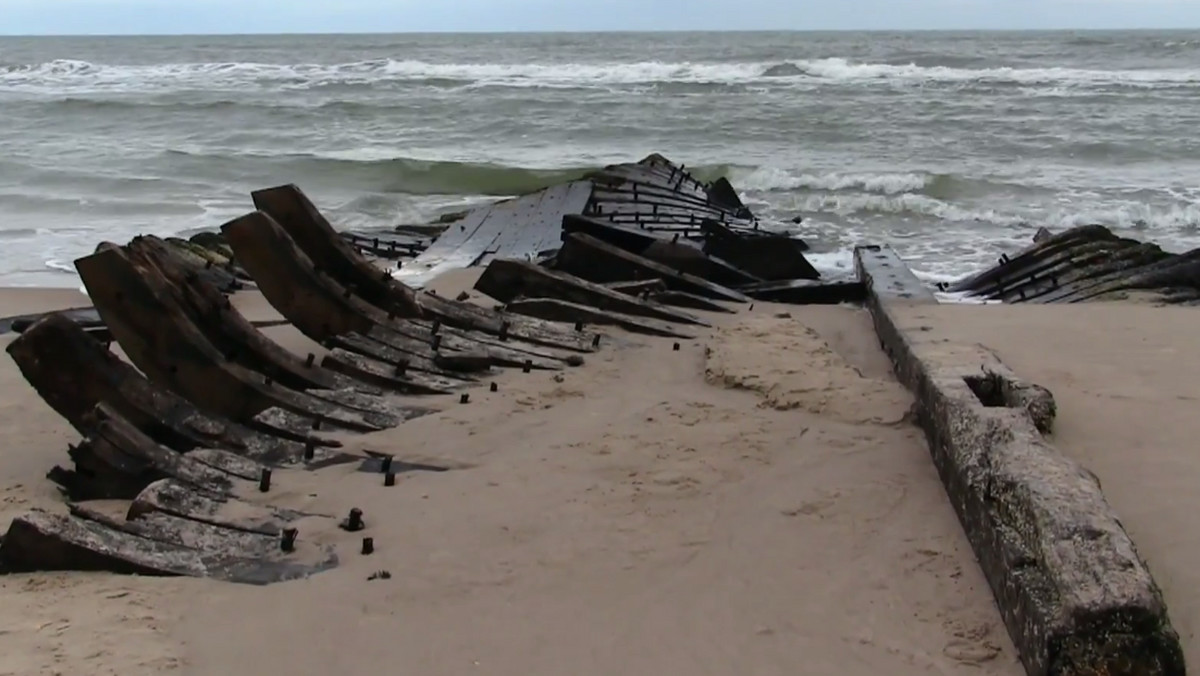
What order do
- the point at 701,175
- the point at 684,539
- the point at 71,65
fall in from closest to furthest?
the point at 684,539 → the point at 701,175 → the point at 71,65

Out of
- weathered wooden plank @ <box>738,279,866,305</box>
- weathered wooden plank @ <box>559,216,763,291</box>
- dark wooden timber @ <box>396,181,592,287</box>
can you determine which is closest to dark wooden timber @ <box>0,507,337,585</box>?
dark wooden timber @ <box>396,181,592,287</box>

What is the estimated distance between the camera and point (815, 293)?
845cm

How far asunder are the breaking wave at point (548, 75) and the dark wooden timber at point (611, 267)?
33559mm

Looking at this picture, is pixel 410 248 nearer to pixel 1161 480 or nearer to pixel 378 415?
pixel 378 415

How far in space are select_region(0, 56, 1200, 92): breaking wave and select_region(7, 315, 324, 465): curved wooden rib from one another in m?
37.3

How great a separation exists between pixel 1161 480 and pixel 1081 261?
18.0 feet

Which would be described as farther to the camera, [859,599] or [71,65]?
[71,65]

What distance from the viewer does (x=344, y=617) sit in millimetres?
3236

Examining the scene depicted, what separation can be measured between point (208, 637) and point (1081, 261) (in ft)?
25.8

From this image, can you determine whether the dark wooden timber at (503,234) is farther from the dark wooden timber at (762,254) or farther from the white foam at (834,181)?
the white foam at (834,181)

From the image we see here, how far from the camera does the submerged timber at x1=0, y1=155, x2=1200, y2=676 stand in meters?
2.91

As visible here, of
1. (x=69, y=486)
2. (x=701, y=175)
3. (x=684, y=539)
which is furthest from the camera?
(x=701, y=175)

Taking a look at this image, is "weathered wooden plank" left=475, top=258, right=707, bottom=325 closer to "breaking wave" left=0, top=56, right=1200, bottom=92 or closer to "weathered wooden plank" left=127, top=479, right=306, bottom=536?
"weathered wooden plank" left=127, top=479, right=306, bottom=536

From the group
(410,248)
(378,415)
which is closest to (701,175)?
(410,248)
